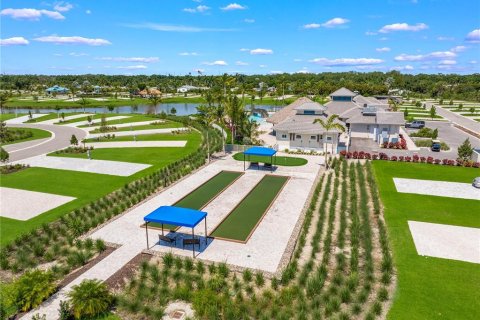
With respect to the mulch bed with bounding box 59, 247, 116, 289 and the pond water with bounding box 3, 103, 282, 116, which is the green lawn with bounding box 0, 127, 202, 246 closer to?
the mulch bed with bounding box 59, 247, 116, 289

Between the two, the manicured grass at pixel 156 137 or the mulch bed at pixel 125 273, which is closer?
the mulch bed at pixel 125 273

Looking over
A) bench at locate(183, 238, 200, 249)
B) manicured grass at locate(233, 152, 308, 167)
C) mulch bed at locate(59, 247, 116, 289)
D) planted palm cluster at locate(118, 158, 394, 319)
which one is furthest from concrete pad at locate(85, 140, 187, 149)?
planted palm cluster at locate(118, 158, 394, 319)

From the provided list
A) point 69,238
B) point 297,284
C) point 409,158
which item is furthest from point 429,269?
point 409,158

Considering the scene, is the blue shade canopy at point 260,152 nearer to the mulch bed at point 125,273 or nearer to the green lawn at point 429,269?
the green lawn at point 429,269

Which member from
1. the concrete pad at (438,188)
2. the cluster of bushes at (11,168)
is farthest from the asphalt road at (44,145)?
the concrete pad at (438,188)

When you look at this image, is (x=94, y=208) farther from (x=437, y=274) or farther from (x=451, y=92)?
(x=451, y=92)
